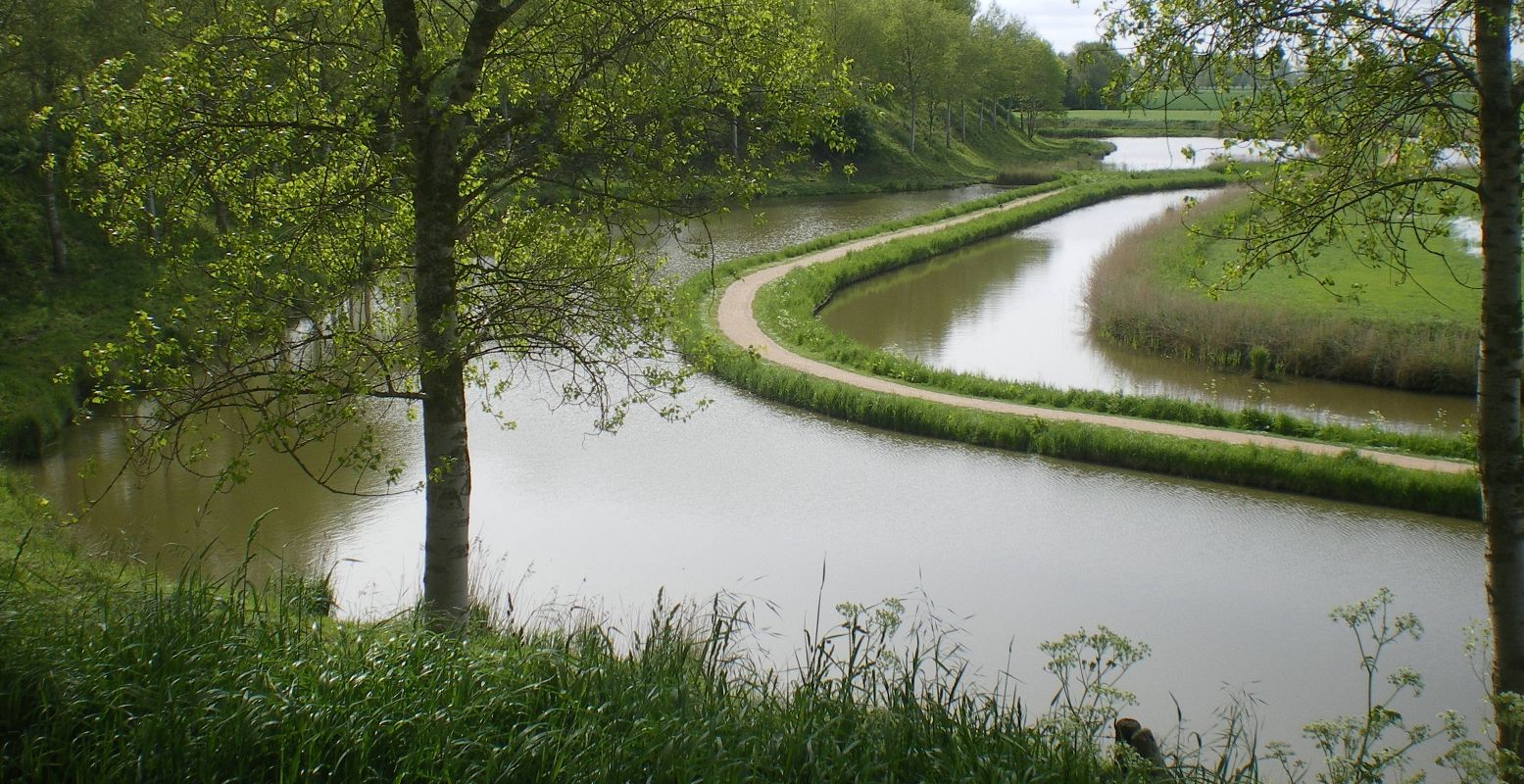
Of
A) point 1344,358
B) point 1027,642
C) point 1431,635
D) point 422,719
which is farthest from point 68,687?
point 1344,358

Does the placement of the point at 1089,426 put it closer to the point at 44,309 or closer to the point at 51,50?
the point at 44,309

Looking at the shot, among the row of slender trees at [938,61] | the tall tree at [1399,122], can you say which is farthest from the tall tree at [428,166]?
the row of slender trees at [938,61]

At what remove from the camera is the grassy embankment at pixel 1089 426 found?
1415 centimetres

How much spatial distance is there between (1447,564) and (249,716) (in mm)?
12314

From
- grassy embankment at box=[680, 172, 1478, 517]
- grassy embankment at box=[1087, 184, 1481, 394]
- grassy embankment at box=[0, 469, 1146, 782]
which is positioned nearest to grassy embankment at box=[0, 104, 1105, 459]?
grassy embankment at box=[0, 469, 1146, 782]

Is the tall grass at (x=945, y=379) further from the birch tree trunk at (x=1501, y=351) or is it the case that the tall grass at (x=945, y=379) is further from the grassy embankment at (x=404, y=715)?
the grassy embankment at (x=404, y=715)

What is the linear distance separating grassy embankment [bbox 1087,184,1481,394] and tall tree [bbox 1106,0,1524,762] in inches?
386

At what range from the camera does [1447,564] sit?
1238 centimetres

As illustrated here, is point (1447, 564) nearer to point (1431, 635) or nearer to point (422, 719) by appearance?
point (1431, 635)

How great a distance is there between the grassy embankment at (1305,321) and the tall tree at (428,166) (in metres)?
11.5

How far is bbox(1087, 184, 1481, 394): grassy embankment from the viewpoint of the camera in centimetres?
1978

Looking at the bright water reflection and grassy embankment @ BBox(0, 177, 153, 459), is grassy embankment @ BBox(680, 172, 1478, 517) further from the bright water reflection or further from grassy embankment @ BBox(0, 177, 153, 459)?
grassy embankment @ BBox(0, 177, 153, 459)

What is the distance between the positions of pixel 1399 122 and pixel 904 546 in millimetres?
6721

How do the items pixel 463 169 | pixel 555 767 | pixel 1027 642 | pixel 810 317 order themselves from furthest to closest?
1. pixel 810 317
2. pixel 1027 642
3. pixel 463 169
4. pixel 555 767
